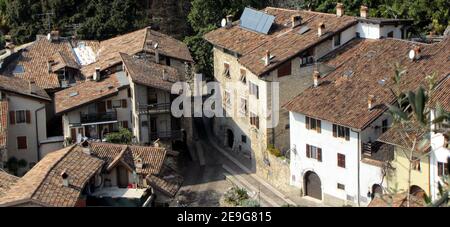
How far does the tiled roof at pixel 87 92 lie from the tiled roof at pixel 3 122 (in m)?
3.12

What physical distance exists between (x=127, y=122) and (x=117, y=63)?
423 centimetres

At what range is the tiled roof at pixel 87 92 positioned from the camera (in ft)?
165

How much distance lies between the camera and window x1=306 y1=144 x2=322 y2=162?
44.8 m

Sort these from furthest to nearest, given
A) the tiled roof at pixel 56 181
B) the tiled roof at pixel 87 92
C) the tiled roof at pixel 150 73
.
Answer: the tiled roof at pixel 150 73 → the tiled roof at pixel 87 92 → the tiled roof at pixel 56 181

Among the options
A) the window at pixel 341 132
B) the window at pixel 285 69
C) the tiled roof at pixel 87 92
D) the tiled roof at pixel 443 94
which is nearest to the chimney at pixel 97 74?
the tiled roof at pixel 87 92

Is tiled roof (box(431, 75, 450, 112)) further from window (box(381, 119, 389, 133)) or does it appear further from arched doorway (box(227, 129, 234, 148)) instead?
arched doorway (box(227, 129, 234, 148))

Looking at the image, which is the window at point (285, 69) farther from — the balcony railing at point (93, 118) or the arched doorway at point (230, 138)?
the balcony railing at point (93, 118)

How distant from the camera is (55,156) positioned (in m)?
42.0

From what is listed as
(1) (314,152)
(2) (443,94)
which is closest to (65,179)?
(1) (314,152)

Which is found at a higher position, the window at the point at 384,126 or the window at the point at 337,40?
Result: the window at the point at 337,40

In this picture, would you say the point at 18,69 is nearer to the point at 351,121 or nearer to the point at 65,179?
the point at 65,179

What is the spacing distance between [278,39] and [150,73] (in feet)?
27.6

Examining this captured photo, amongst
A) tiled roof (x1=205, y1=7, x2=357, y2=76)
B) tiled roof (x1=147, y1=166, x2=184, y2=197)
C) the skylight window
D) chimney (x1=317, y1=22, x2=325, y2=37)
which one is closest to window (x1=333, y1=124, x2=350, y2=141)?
tiled roof (x1=205, y1=7, x2=357, y2=76)
